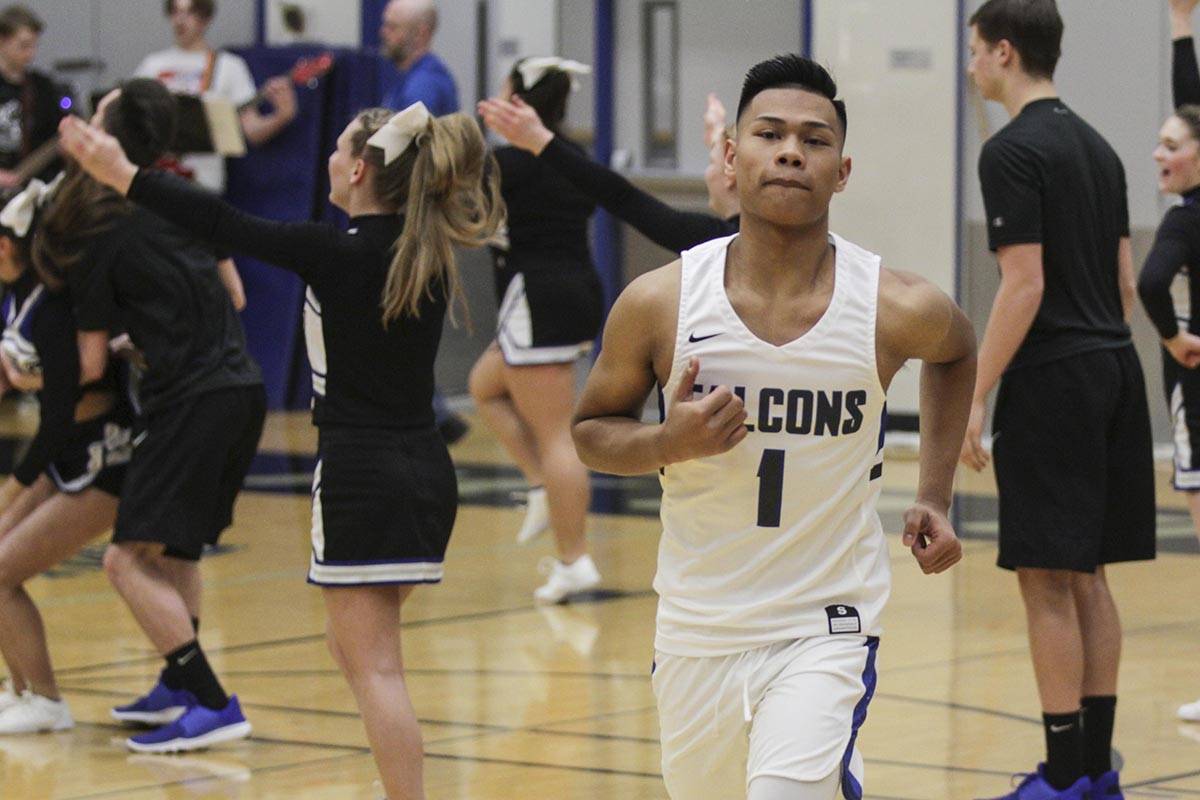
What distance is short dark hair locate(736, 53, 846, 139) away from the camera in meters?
3.64

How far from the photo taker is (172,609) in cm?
594

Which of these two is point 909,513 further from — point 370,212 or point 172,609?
point 172,609

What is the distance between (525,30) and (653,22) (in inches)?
50.5

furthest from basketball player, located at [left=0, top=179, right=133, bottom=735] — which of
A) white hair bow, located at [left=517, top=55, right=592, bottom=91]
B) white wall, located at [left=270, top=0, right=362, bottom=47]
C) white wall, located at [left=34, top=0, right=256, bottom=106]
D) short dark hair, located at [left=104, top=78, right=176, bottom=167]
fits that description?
white wall, located at [left=34, top=0, right=256, bottom=106]

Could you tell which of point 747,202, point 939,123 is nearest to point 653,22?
point 939,123

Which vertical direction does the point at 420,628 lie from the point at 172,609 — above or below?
below

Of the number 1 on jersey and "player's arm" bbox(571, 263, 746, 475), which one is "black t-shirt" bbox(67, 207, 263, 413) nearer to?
"player's arm" bbox(571, 263, 746, 475)

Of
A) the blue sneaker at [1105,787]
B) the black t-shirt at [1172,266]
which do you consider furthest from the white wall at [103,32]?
the blue sneaker at [1105,787]

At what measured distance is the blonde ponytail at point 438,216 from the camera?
188 inches

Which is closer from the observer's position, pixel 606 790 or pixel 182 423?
pixel 606 790

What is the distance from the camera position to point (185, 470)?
590 centimetres

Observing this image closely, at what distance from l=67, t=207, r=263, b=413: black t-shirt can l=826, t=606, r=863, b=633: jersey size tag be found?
2864 millimetres

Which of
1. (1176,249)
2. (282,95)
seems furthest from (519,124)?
(282,95)

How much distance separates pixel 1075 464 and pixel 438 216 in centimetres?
→ 170
